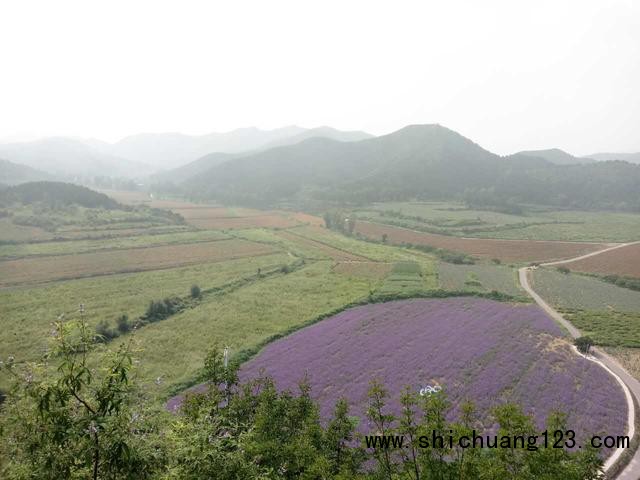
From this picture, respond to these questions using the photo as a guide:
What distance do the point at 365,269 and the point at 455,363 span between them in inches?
1552

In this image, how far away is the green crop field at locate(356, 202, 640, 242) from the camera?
110 m

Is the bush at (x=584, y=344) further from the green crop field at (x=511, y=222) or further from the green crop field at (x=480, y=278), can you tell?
the green crop field at (x=511, y=222)

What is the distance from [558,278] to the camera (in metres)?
64.9

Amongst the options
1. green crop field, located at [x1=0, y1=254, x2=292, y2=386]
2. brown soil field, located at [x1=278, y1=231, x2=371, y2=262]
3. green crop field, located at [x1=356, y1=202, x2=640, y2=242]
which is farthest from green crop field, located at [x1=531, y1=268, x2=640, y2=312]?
green crop field, located at [x1=0, y1=254, x2=292, y2=386]

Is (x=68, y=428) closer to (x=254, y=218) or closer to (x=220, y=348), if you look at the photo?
(x=220, y=348)

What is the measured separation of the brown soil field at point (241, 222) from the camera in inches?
4943

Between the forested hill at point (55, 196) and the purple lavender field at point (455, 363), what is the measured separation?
134841 millimetres

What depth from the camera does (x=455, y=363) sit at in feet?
110

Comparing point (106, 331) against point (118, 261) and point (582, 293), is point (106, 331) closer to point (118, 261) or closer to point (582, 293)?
point (118, 261)

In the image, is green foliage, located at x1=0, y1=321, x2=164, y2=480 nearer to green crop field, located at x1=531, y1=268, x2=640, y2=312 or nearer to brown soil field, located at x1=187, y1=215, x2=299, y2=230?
green crop field, located at x1=531, y1=268, x2=640, y2=312

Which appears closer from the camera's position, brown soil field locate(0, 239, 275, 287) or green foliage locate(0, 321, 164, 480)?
green foliage locate(0, 321, 164, 480)

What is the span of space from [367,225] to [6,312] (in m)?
99.2

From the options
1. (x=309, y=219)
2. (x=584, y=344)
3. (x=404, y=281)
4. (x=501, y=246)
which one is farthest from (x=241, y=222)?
(x=584, y=344)

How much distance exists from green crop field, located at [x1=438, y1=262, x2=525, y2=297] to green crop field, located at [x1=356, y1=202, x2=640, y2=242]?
132ft
